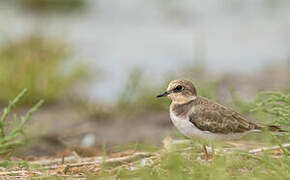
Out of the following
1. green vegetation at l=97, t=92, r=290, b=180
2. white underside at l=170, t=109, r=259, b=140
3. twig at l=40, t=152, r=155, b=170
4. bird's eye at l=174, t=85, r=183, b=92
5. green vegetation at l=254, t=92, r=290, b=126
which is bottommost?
twig at l=40, t=152, r=155, b=170

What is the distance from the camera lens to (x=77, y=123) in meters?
8.59

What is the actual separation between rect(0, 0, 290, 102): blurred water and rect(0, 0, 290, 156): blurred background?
0.02 meters

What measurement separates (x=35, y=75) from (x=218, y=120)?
4.75 m

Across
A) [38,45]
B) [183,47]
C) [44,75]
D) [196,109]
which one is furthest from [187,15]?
[196,109]

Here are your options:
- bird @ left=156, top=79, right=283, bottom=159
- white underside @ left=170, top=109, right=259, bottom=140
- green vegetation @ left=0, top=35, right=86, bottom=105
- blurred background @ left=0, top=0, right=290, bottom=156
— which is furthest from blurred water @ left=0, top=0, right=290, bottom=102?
white underside @ left=170, top=109, right=259, bottom=140

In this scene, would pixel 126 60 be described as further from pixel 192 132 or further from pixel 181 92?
pixel 192 132

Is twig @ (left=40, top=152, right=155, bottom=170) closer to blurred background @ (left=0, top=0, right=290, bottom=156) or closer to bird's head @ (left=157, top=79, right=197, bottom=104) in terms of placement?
blurred background @ (left=0, top=0, right=290, bottom=156)

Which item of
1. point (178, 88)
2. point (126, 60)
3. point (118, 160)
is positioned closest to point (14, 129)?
point (118, 160)

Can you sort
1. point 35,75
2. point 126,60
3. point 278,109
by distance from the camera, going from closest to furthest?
1. point 278,109
2. point 35,75
3. point 126,60

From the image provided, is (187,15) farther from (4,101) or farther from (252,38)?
(4,101)

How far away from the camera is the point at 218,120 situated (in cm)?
504

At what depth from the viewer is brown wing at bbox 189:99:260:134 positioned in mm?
4992

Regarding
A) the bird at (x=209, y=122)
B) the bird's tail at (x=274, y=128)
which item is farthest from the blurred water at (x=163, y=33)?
the bird's tail at (x=274, y=128)

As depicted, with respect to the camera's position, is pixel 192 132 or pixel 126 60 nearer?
pixel 192 132
